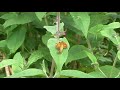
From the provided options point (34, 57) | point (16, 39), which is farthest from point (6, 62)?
point (16, 39)

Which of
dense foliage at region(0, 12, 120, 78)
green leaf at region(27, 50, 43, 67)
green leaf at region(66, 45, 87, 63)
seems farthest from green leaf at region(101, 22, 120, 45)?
green leaf at region(27, 50, 43, 67)

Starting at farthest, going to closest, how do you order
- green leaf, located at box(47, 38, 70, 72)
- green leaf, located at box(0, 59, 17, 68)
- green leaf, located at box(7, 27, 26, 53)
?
1. green leaf, located at box(7, 27, 26, 53)
2. green leaf, located at box(0, 59, 17, 68)
3. green leaf, located at box(47, 38, 70, 72)

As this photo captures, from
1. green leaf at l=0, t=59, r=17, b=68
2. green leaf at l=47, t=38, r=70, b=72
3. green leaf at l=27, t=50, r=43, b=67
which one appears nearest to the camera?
green leaf at l=47, t=38, r=70, b=72

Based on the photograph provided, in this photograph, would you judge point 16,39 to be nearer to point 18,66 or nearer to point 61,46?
point 18,66

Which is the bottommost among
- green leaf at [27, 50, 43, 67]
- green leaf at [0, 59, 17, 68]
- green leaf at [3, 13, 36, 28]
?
green leaf at [27, 50, 43, 67]

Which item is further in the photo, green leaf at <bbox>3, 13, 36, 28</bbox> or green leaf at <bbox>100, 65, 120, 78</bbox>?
green leaf at <bbox>3, 13, 36, 28</bbox>

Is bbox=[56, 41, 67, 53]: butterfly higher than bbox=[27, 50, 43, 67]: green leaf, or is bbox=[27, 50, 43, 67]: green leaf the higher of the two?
bbox=[56, 41, 67, 53]: butterfly

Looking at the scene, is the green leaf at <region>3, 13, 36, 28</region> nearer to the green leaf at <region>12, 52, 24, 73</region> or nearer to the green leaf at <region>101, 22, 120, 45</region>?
the green leaf at <region>12, 52, 24, 73</region>

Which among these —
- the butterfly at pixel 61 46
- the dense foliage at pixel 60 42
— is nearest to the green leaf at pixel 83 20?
the dense foliage at pixel 60 42

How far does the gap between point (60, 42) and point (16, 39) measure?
15.8 inches

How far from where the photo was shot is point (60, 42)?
0.86 metres

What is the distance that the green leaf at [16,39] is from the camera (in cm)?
Result: 122

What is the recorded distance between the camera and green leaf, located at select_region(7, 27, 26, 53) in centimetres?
122
